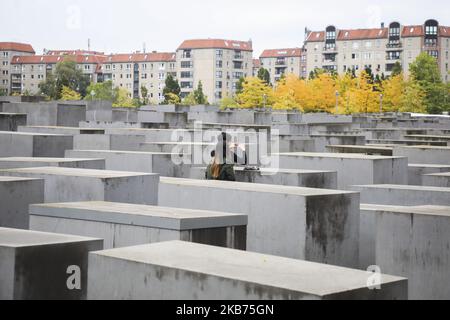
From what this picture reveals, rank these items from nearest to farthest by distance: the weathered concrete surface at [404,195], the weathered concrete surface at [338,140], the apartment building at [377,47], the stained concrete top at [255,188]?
the stained concrete top at [255,188]
the weathered concrete surface at [404,195]
the weathered concrete surface at [338,140]
the apartment building at [377,47]

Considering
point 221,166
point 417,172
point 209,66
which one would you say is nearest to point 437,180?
point 417,172

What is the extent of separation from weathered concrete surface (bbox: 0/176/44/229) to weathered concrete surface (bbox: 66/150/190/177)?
4721mm

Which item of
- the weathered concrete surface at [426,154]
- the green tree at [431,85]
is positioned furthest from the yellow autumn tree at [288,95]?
the weathered concrete surface at [426,154]

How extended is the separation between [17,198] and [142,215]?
9.02 feet

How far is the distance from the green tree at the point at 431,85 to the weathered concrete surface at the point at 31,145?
78890 millimetres

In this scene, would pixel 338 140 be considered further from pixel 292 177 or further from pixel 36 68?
pixel 36 68

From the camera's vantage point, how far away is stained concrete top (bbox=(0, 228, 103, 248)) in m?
7.00

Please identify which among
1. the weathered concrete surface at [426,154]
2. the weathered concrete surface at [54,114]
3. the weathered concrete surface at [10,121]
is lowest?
the weathered concrete surface at [426,154]

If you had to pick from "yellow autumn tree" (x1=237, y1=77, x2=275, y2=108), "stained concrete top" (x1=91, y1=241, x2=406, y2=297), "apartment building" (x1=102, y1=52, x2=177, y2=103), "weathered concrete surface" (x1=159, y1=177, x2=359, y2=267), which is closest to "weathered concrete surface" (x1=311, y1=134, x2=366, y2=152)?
"weathered concrete surface" (x1=159, y1=177, x2=359, y2=267)

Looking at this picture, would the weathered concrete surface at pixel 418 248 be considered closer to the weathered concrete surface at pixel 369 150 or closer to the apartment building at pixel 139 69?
the weathered concrete surface at pixel 369 150

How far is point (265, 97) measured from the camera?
86.1 m

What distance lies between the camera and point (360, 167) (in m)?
15.1

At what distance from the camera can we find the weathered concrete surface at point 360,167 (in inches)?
589

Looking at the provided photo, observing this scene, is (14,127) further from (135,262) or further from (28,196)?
(135,262)
